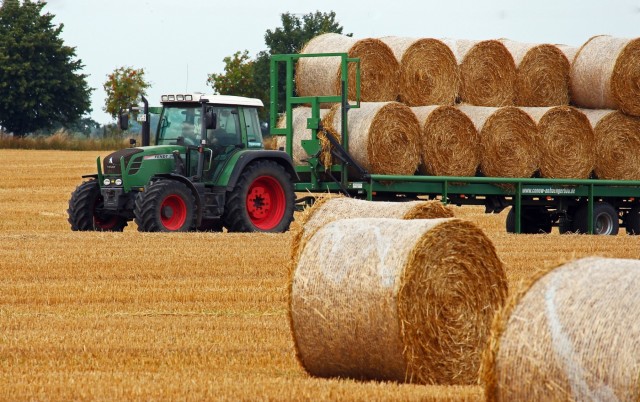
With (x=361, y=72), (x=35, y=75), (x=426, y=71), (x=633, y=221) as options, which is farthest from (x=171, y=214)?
(x=35, y=75)

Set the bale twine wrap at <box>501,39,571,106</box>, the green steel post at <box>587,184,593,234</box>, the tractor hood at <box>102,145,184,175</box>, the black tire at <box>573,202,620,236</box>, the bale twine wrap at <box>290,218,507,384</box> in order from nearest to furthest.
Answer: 1. the bale twine wrap at <box>290,218,507,384</box>
2. the tractor hood at <box>102,145,184,175</box>
3. the bale twine wrap at <box>501,39,571,106</box>
4. the green steel post at <box>587,184,593,234</box>
5. the black tire at <box>573,202,620,236</box>

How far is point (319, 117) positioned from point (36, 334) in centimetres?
885

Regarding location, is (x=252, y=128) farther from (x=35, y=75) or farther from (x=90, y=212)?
(x=35, y=75)

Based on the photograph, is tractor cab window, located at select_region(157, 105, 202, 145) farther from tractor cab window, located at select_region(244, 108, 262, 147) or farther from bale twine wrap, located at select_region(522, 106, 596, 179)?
bale twine wrap, located at select_region(522, 106, 596, 179)

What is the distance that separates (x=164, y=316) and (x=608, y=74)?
968 centimetres

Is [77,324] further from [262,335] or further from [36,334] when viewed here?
[262,335]

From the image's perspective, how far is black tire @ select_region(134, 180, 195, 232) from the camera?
621 inches

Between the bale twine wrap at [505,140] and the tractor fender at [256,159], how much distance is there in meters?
2.51

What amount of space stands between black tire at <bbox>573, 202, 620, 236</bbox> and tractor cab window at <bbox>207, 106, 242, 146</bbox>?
5369 mm

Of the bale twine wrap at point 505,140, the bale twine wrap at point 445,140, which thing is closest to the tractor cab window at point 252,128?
the bale twine wrap at point 445,140

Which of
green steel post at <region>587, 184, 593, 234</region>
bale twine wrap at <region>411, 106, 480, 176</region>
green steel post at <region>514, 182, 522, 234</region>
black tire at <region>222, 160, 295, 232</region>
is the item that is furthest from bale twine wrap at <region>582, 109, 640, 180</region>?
black tire at <region>222, 160, 295, 232</region>

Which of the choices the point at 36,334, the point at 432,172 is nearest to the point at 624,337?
the point at 36,334

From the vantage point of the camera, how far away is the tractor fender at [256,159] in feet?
54.4

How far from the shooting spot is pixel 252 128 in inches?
678
